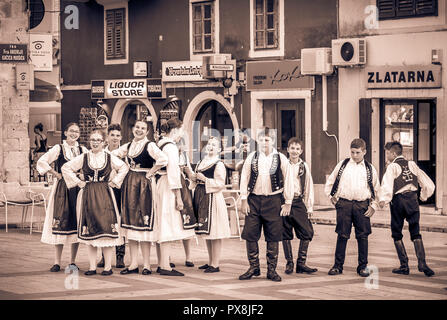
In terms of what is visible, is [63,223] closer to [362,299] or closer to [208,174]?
[208,174]

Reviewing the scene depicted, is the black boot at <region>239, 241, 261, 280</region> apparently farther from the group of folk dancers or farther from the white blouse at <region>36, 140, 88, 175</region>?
the white blouse at <region>36, 140, 88, 175</region>

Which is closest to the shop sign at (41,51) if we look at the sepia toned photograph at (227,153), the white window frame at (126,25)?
the sepia toned photograph at (227,153)

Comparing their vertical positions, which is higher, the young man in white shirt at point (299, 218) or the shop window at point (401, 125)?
the shop window at point (401, 125)

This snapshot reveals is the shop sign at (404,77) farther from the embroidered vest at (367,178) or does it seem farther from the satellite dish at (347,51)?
the embroidered vest at (367,178)

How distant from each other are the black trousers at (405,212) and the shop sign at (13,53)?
12249 millimetres

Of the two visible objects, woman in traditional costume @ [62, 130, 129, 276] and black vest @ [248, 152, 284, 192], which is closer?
black vest @ [248, 152, 284, 192]

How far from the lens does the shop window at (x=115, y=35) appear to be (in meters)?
31.1

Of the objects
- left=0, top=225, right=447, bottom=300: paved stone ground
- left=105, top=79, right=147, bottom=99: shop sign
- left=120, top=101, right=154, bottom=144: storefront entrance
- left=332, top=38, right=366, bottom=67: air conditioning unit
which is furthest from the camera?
left=120, top=101, right=154, bottom=144: storefront entrance

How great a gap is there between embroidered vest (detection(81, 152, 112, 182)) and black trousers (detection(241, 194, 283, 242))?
194cm

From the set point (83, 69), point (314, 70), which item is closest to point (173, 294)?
point (314, 70)

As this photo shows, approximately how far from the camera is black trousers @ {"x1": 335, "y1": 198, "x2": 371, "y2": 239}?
43.3 ft

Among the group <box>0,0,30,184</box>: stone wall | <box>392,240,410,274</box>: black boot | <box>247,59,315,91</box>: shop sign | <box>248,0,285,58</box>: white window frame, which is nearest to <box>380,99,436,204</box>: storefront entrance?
<box>247,59,315,91</box>: shop sign

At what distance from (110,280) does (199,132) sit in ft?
53.2

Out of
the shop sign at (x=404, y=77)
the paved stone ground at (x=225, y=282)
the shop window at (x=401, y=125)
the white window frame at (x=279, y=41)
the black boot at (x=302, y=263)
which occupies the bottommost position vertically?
the paved stone ground at (x=225, y=282)
